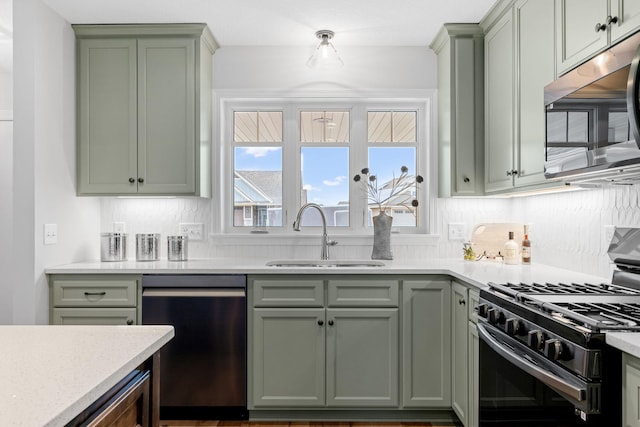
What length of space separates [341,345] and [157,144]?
173 centimetres

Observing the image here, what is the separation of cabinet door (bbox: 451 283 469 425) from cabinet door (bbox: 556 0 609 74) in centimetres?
117

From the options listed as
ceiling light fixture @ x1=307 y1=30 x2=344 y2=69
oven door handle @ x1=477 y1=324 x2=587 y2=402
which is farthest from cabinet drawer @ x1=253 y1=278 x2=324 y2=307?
ceiling light fixture @ x1=307 y1=30 x2=344 y2=69

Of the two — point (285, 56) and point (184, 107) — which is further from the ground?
point (285, 56)

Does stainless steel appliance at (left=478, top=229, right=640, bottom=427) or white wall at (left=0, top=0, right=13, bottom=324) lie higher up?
white wall at (left=0, top=0, right=13, bottom=324)

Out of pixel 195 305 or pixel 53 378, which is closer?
pixel 53 378

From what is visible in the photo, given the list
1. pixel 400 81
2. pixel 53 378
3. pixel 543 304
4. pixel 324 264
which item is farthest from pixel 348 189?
pixel 53 378

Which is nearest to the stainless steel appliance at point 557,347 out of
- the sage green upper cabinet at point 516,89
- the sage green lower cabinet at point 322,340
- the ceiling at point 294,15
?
the sage green upper cabinet at point 516,89

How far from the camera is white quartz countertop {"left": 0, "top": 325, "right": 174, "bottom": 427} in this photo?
0.69m

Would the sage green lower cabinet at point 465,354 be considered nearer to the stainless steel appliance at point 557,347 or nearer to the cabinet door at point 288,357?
the stainless steel appliance at point 557,347

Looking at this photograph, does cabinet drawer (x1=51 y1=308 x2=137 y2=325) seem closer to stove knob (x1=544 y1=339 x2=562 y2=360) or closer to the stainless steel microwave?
stove knob (x1=544 y1=339 x2=562 y2=360)

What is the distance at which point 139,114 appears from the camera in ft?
9.34

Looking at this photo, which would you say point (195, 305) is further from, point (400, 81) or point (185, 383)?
point (400, 81)

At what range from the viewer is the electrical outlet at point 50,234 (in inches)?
99.0

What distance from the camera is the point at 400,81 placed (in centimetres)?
313
